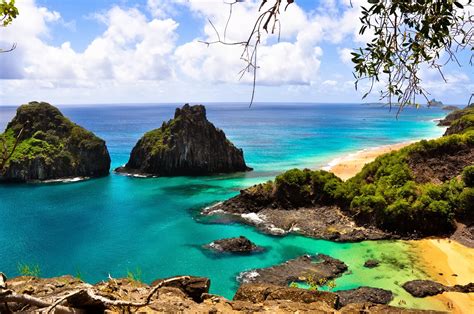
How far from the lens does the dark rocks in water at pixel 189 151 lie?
264 feet

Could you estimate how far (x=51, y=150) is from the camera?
7925cm

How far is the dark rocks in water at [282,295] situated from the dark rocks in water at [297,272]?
19.7 metres

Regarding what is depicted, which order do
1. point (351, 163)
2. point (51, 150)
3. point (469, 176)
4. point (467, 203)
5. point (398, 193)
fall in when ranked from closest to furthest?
1. point (467, 203)
2. point (469, 176)
3. point (398, 193)
4. point (51, 150)
5. point (351, 163)

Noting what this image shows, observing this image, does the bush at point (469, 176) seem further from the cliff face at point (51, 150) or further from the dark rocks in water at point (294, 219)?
the cliff face at point (51, 150)

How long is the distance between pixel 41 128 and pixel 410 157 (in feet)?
235

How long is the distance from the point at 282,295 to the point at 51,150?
256 feet

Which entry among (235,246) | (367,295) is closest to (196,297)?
(367,295)

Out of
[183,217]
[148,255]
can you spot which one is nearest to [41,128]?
[183,217]

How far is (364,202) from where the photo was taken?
145 ft

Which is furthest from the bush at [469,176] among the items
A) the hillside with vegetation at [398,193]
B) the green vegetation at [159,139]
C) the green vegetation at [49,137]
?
the green vegetation at [49,137]

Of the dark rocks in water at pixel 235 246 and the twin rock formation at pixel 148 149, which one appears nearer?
the dark rocks in water at pixel 235 246

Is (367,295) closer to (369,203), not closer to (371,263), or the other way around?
(371,263)

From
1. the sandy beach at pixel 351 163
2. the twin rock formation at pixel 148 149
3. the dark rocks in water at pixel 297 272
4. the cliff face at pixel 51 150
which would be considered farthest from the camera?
the twin rock formation at pixel 148 149

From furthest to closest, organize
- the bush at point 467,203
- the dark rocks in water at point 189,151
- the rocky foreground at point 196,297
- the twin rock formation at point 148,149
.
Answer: the dark rocks in water at point 189,151 < the twin rock formation at point 148,149 < the bush at point 467,203 < the rocky foreground at point 196,297
